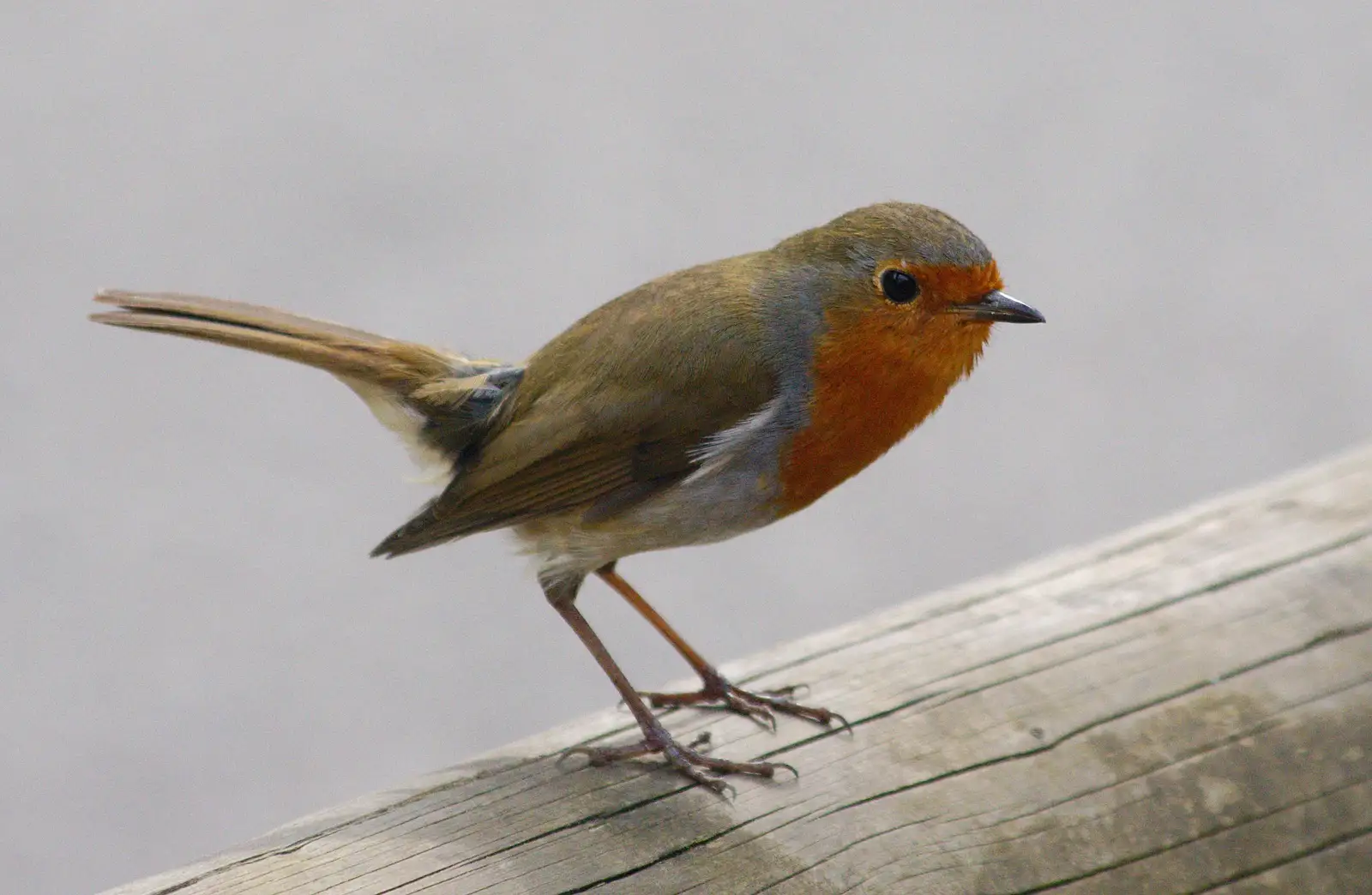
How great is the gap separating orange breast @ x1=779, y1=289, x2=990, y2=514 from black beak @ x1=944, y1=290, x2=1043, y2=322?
0.03 meters

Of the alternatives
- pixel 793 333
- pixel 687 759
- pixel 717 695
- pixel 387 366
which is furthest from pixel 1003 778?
pixel 387 366

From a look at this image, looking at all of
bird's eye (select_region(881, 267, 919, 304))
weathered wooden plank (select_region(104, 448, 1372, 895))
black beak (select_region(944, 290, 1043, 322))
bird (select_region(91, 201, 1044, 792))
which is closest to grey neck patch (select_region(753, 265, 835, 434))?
bird (select_region(91, 201, 1044, 792))

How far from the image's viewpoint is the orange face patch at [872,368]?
2.83m

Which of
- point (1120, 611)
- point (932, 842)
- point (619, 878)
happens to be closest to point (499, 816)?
point (619, 878)

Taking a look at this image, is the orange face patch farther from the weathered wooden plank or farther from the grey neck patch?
the weathered wooden plank

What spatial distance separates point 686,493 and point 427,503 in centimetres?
58

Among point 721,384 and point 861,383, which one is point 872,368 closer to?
point 861,383

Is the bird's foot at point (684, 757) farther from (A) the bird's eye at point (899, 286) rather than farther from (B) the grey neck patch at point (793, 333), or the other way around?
(A) the bird's eye at point (899, 286)

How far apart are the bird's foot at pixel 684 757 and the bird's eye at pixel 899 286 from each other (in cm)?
90

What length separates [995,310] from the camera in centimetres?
280

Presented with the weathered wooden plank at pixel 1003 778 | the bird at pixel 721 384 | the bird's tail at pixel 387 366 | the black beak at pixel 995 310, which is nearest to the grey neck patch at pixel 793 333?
the bird at pixel 721 384

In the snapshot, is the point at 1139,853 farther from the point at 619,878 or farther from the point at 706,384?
the point at 706,384

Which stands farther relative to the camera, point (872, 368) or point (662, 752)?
point (872, 368)

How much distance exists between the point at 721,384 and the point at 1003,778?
94 cm
